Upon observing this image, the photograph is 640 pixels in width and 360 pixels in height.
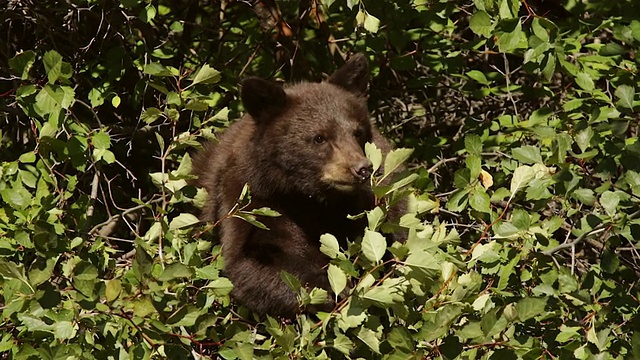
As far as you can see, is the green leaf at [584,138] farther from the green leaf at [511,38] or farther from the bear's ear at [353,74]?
the bear's ear at [353,74]

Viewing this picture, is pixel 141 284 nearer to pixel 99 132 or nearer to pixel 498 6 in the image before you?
pixel 99 132

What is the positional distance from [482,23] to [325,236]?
176cm

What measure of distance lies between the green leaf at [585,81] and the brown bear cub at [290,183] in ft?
3.75

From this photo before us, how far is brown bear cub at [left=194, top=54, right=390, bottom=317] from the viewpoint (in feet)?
18.0

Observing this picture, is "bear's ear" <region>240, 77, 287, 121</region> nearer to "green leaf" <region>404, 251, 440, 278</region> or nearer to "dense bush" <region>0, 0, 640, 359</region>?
"dense bush" <region>0, 0, 640, 359</region>

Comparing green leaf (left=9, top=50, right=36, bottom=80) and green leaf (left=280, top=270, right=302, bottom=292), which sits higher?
green leaf (left=9, top=50, right=36, bottom=80)

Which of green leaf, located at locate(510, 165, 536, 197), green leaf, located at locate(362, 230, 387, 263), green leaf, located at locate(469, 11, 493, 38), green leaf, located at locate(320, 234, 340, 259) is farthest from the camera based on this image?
green leaf, located at locate(469, 11, 493, 38)

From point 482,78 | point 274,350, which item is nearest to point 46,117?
point 274,350

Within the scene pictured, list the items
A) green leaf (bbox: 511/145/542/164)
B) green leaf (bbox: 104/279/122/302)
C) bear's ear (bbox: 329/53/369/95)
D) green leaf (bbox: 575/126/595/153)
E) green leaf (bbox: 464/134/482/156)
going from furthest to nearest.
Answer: bear's ear (bbox: 329/53/369/95) → green leaf (bbox: 464/134/482/156) → green leaf (bbox: 511/145/542/164) → green leaf (bbox: 575/126/595/153) → green leaf (bbox: 104/279/122/302)

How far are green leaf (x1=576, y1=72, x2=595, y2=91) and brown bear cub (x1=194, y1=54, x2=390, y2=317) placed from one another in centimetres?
114

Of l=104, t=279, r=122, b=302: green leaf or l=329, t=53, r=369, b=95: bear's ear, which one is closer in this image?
l=104, t=279, r=122, b=302: green leaf

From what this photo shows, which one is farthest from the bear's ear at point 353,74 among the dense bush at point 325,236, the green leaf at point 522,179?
the green leaf at point 522,179

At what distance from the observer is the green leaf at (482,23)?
5.40 m

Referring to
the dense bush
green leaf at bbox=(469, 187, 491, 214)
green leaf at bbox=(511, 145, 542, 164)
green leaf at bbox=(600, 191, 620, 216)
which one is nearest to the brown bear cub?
the dense bush
